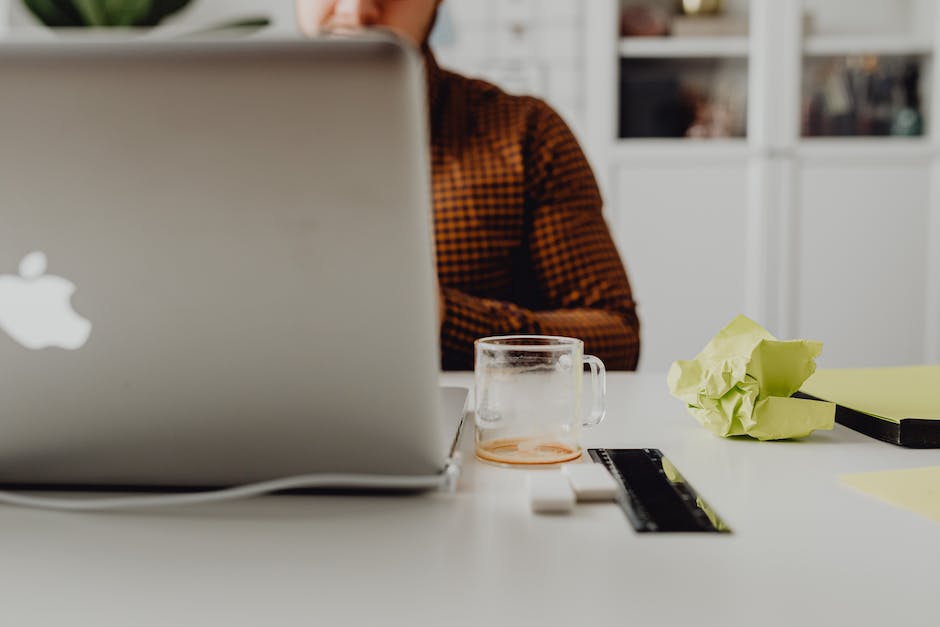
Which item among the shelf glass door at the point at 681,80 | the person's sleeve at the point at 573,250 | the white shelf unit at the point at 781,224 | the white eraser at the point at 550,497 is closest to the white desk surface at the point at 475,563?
the white eraser at the point at 550,497

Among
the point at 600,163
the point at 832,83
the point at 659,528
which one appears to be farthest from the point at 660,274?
the point at 659,528

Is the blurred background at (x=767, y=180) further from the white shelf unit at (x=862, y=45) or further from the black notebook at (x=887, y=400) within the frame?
the black notebook at (x=887, y=400)

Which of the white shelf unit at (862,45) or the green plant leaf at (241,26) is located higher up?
the green plant leaf at (241,26)

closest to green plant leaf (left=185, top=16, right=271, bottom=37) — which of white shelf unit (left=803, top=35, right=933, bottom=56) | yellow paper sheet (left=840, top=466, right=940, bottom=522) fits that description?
white shelf unit (left=803, top=35, right=933, bottom=56)

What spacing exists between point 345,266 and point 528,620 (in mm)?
208

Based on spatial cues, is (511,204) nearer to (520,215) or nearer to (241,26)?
(520,215)

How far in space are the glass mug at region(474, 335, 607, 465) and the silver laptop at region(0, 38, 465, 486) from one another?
140 mm

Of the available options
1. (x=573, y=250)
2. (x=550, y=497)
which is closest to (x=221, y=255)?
(x=550, y=497)

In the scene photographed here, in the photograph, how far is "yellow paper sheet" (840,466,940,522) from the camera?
1.76 feet

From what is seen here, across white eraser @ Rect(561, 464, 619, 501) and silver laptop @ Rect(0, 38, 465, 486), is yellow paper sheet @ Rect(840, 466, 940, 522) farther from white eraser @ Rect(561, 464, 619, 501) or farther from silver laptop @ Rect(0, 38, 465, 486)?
silver laptop @ Rect(0, 38, 465, 486)

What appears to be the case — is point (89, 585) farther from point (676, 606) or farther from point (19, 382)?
point (676, 606)

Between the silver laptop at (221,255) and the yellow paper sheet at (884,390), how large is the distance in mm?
434

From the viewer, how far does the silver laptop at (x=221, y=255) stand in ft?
1.52

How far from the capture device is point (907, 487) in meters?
0.57
